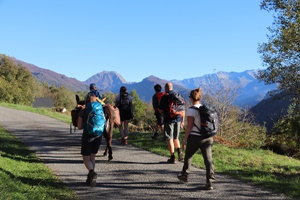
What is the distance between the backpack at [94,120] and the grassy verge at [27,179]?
1258 mm

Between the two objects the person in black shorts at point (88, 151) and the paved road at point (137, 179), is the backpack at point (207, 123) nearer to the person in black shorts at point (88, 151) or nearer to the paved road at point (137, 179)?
the paved road at point (137, 179)

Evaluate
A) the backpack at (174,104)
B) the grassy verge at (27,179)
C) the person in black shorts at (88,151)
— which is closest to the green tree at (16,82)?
the grassy verge at (27,179)

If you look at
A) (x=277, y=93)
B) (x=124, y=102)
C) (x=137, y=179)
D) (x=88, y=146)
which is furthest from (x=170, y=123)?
(x=277, y=93)

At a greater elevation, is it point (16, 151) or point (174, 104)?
point (174, 104)

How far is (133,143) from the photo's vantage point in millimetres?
11930

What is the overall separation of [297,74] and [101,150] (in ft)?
35.9

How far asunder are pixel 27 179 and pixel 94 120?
1.97 meters

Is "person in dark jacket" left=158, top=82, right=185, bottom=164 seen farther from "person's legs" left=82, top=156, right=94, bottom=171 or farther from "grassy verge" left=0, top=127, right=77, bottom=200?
"grassy verge" left=0, top=127, right=77, bottom=200

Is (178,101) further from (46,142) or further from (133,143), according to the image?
(46,142)

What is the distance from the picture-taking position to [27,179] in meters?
6.60

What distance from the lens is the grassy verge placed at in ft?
17.8

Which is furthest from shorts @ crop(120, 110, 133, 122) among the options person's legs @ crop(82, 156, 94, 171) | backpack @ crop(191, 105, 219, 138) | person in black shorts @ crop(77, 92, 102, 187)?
backpack @ crop(191, 105, 219, 138)

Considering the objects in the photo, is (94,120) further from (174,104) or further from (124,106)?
(124,106)

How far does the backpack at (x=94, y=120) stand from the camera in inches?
251
